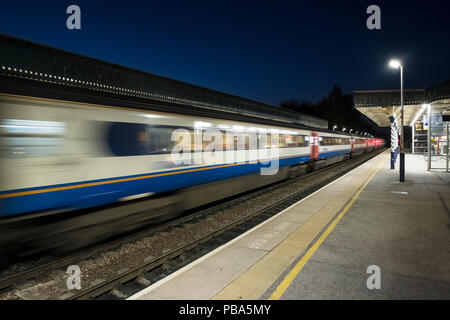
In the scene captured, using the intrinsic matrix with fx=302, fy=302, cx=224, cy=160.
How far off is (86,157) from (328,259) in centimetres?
427

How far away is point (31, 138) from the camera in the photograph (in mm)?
4426

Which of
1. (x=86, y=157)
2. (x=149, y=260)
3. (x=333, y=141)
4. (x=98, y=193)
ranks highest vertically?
(x=333, y=141)

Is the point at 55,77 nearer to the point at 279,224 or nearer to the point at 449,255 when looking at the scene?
the point at 279,224

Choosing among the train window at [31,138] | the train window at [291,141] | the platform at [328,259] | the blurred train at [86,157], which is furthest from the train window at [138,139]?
the train window at [291,141]

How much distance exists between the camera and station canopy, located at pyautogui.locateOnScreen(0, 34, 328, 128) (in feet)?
31.8

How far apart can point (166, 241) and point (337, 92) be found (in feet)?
304

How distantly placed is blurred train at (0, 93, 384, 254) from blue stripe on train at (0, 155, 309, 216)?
0.04 feet

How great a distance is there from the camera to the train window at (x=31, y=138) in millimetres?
4201

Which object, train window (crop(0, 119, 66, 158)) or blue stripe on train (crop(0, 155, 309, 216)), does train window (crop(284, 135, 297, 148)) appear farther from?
train window (crop(0, 119, 66, 158))

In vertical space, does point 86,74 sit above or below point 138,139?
above

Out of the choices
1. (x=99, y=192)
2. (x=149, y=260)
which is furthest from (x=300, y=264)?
(x=99, y=192)

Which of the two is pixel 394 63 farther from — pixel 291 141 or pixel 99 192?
pixel 99 192

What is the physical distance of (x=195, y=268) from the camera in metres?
4.39

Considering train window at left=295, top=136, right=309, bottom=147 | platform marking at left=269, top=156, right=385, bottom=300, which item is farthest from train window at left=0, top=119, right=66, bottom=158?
train window at left=295, top=136, right=309, bottom=147
